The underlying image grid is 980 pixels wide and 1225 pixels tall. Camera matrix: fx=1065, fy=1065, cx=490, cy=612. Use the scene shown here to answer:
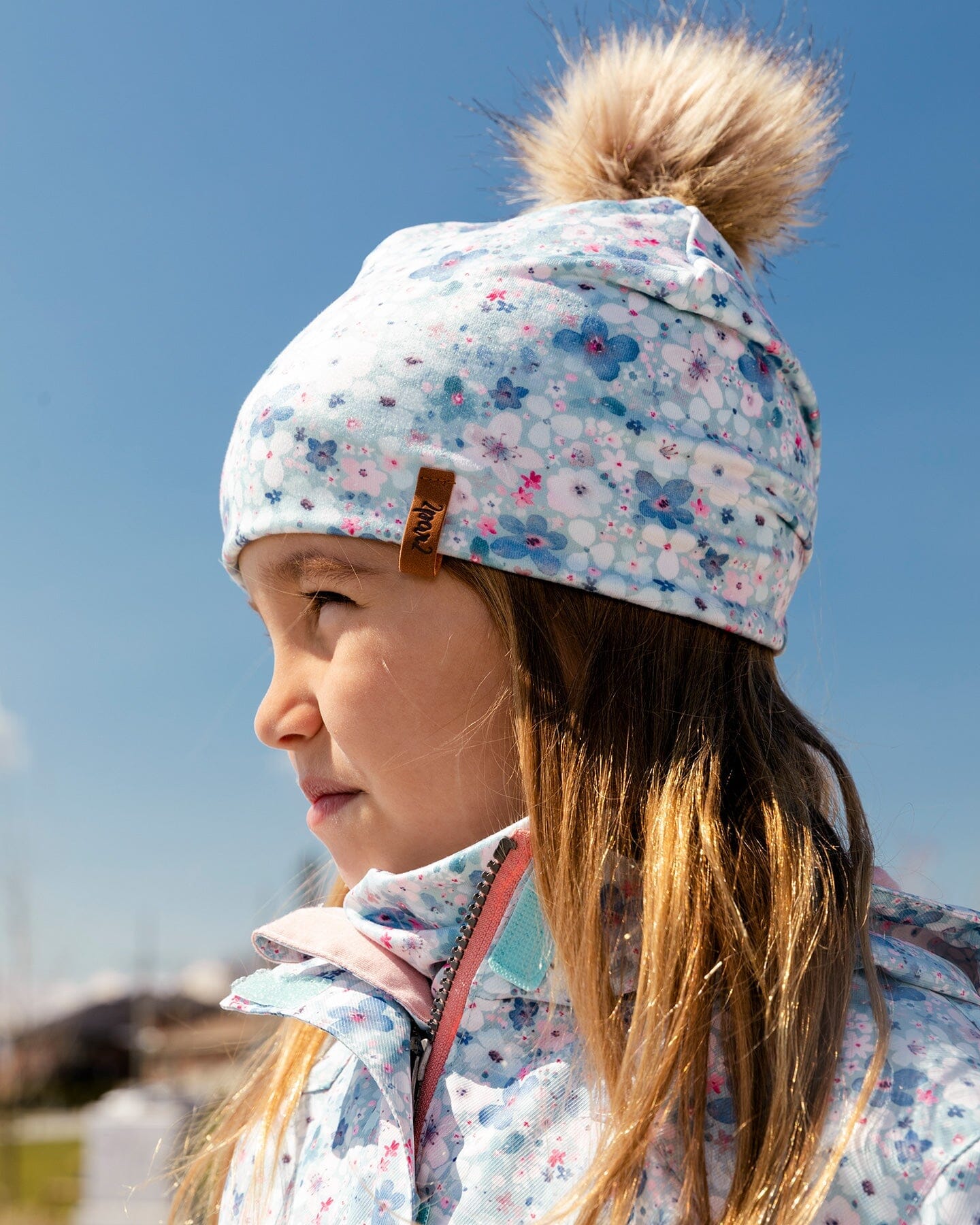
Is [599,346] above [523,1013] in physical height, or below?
above

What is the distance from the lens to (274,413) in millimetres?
1757

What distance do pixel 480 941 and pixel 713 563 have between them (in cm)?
69

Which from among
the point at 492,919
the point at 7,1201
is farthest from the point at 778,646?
the point at 7,1201

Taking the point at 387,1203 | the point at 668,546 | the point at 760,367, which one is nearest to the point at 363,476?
the point at 668,546

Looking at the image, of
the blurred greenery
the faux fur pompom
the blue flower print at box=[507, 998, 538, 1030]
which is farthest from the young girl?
the blurred greenery

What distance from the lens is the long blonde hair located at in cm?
126

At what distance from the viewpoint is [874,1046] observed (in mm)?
1307

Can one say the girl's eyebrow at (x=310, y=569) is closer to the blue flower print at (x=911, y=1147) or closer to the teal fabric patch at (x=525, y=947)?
the teal fabric patch at (x=525, y=947)

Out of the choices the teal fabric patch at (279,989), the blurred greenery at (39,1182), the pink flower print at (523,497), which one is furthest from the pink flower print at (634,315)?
the blurred greenery at (39,1182)

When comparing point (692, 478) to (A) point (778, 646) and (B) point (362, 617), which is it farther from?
(B) point (362, 617)

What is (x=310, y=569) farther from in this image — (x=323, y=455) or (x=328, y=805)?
(x=328, y=805)

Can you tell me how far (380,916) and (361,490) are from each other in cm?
66

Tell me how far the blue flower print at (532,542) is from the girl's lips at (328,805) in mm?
440

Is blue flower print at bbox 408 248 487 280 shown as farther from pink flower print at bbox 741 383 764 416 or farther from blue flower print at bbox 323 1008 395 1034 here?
blue flower print at bbox 323 1008 395 1034
